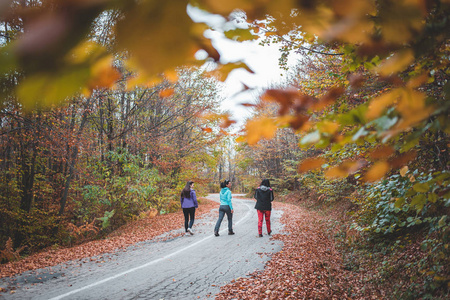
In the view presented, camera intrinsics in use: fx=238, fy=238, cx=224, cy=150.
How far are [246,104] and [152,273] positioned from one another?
4602 mm

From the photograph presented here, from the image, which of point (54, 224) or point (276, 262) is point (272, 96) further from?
point (54, 224)

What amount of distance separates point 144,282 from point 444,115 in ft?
15.4

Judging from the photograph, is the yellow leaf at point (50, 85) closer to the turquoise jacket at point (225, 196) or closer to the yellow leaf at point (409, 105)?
the yellow leaf at point (409, 105)

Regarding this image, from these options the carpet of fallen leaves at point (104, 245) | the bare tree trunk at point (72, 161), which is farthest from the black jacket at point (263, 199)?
the bare tree trunk at point (72, 161)

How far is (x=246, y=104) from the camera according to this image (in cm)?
117

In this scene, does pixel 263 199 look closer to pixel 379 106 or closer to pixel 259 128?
A: pixel 259 128

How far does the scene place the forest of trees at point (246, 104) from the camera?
65 cm

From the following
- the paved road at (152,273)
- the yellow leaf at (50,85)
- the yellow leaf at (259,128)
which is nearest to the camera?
the yellow leaf at (50,85)

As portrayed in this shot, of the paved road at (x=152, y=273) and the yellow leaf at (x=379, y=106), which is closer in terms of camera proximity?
the yellow leaf at (x=379, y=106)

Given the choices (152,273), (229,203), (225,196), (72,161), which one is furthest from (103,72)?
(72,161)

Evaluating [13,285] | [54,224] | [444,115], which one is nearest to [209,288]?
[13,285]

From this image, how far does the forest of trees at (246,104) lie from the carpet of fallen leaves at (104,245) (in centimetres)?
115

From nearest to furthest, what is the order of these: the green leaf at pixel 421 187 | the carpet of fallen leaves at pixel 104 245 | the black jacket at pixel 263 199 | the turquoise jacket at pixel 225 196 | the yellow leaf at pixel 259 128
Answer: the yellow leaf at pixel 259 128 < the green leaf at pixel 421 187 < the carpet of fallen leaves at pixel 104 245 < the black jacket at pixel 263 199 < the turquoise jacket at pixel 225 196

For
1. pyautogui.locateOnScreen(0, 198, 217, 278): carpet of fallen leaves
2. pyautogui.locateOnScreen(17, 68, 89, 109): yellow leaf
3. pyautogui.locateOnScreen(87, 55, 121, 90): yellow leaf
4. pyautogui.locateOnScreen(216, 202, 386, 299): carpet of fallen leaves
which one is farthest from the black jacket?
pyautogui.locateOnScreen(17, 68, 89, 109): yellow leaf
